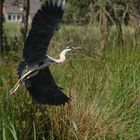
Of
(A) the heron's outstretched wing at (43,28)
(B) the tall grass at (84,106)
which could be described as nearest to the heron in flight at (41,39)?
(A) the heron's outstretched wing at (43,28)

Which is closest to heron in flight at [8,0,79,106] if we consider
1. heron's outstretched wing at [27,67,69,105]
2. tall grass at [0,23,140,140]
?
heron's outstretched wing at [27,67,69,105]

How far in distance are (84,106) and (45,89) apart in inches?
44.8

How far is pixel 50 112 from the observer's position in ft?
14.7

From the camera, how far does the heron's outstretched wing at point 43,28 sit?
3.29m

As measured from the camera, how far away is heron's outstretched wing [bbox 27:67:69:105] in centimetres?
347

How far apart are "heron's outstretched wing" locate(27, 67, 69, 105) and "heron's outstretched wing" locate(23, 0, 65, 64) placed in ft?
0.59

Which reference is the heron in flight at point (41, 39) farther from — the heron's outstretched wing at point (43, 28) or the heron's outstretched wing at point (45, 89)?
the heron's outstretched wing at point (45, 89)

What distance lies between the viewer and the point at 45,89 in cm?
353

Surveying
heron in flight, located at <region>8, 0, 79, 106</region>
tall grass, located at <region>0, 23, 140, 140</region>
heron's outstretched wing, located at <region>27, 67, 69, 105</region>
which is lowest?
tall grass, located at <region>0, 23, 140, 140</region>

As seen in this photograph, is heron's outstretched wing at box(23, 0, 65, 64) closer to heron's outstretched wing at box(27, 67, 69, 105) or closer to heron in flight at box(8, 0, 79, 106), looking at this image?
heron in flight at box(8, 0, 79, 106)

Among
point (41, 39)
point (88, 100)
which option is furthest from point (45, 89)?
point (88, 100)

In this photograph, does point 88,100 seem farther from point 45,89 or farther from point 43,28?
point 43,28

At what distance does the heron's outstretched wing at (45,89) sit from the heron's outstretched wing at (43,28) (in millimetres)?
180

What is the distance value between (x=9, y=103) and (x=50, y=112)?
0.38m
